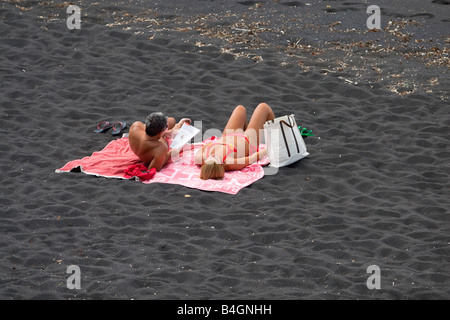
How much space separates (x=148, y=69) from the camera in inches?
391

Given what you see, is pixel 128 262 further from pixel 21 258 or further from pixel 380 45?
pixel 380 45

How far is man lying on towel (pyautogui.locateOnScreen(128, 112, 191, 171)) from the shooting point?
7.47 m

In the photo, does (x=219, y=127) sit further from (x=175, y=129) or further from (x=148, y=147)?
(x=148, y=147)

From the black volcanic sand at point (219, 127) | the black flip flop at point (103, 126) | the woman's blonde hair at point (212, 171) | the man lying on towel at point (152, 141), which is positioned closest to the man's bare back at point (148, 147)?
the man lying on towel at point (152, 141)

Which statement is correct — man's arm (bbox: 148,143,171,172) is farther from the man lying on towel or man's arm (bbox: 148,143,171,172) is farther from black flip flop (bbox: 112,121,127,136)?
black flip flop (bbox: 112,121,127,136)

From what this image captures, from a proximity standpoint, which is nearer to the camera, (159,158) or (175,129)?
(159,158)

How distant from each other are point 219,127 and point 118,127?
1.17 m

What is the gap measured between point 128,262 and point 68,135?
2.82 metres

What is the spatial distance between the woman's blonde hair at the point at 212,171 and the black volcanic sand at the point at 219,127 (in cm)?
26

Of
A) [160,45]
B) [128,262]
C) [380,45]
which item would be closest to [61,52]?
[160,45]

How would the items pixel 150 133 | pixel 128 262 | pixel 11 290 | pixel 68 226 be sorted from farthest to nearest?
pixel 150 133, pixel 68 226, pixel 128 262, pixel 11 290

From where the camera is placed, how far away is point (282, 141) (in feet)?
24.7

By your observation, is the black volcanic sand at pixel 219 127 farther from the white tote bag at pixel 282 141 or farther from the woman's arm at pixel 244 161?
the woman's arm at pixel 244 161

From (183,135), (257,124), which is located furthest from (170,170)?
(257,124)
